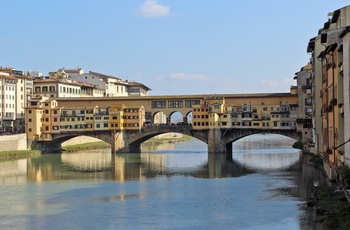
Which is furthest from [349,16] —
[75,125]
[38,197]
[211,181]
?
[75,125]

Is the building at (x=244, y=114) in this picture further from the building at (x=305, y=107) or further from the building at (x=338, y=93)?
the building at (x=338, y=93)

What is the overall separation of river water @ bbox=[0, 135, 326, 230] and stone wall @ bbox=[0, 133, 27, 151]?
4.17 metres

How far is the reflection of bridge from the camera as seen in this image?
49625 mm

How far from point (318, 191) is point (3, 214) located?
37.8ft

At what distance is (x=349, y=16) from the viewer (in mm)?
25000

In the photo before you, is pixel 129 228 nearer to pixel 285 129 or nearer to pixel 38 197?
pixel 38 197

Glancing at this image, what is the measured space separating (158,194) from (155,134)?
26.5 meters

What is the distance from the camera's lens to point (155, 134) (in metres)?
52.6

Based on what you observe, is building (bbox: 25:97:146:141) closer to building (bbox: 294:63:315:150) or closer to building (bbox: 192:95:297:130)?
building (bbox: 192:95:297:130)

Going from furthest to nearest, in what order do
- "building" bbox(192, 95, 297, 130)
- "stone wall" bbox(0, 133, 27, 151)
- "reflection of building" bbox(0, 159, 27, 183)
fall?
1. "building" bbox(192, 95, 297, 130)
2. "stone wall" bbox(0, 133, 27, 151)
3. "reflection of building" bbox(0, 159, 27, 183)

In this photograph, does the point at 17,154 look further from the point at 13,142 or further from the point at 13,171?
the point at 13,171

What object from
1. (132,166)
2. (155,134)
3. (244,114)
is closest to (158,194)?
(132,166)

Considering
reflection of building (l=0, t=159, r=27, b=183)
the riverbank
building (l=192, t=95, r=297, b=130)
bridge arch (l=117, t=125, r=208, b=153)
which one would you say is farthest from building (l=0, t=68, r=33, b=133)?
building (l=192, t=95, r=297, b=130)

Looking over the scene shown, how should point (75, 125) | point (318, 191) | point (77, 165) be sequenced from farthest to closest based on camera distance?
1. point (75, 125)
2. point (77, 165)
3. point (318, 191)
